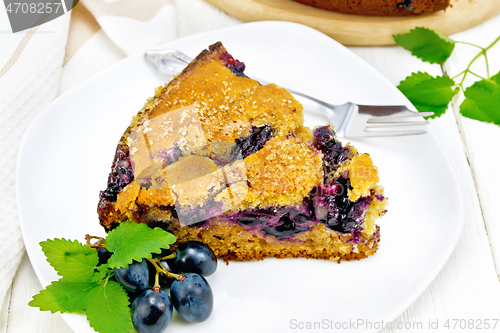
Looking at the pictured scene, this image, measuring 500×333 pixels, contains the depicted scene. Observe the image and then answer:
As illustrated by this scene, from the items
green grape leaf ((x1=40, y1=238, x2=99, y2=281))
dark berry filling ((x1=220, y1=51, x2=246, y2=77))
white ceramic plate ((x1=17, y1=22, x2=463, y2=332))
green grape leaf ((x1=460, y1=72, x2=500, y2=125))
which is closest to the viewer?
green grape leaf ((x1=40, y1=238, x2=99, y2=281))

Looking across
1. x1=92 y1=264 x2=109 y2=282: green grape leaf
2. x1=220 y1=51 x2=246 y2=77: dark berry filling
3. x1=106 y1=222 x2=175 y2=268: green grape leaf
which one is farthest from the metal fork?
x1=92 y1=264 x2=109 y2=282: green grape leaf

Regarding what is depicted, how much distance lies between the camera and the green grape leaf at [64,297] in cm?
208

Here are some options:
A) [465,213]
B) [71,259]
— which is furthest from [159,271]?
[465,213]

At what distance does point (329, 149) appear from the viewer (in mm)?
2576

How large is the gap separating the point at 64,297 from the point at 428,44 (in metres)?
2.94

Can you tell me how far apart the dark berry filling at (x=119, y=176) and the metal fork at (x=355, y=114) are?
961 millimetres

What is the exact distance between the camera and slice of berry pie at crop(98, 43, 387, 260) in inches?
93.8

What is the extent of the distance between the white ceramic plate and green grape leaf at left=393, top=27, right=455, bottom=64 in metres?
0.49

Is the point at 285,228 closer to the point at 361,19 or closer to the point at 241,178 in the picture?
the point at 241,178

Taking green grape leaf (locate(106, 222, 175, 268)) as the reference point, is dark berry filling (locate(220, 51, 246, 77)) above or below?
above

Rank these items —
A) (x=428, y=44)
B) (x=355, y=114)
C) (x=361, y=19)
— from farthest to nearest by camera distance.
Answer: (x=361, y=19) → (x=428, y=44) → (x=355, y=114)

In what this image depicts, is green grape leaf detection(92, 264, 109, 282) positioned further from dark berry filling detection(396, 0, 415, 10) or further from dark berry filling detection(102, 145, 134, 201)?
dark berry filling detection(396, 0, 415, 10)

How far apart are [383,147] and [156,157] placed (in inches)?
56.9

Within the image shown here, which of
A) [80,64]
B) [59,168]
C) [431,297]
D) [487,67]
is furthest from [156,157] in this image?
[487,67]
